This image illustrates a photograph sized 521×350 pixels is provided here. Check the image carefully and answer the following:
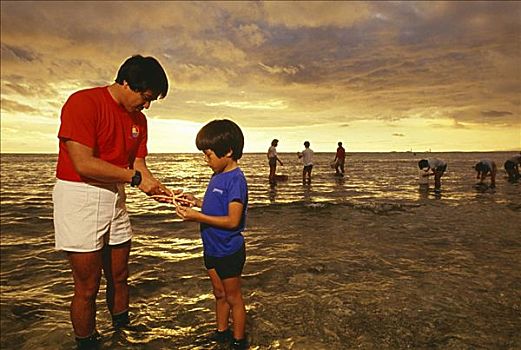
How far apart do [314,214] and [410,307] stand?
691cm

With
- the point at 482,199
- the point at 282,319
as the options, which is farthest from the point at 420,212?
the point at 282,319

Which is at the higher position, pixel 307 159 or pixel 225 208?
pixel 307 159

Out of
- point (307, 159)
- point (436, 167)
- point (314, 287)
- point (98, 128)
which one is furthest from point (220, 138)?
point (307, 159)

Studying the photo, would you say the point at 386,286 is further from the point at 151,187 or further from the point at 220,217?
the point at 151,187

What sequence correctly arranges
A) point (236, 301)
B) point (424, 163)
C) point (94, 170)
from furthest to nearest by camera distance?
point (424, 163) < point (236, 301) < point (94, 170)

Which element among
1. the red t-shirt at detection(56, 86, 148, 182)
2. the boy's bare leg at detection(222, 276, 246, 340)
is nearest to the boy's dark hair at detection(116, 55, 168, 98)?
the red t-shirt at detection(56, 86, 148, 182)

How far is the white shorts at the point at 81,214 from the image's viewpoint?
9.62 feet

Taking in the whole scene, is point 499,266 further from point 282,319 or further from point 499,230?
point 282,319

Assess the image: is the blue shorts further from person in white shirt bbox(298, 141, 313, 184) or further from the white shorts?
person in white shirt bbox(298, 141, 313, 184)

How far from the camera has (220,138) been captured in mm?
3127

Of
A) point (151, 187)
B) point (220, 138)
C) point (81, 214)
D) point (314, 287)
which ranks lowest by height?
point (314, 287)

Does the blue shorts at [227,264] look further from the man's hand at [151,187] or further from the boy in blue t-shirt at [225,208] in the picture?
the man's hand at [151,187]

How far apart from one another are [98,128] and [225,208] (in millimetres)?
1243

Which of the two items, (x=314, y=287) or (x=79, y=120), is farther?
(x=314, y=287)
